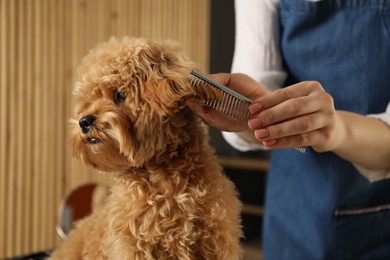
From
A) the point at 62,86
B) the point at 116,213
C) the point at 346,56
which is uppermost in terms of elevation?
the point at 346,56

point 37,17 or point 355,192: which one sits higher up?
point 37,17

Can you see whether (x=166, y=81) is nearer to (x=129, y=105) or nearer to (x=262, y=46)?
(x=129, y=105)

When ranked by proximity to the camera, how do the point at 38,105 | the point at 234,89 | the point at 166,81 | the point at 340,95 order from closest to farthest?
the point at 166,81
the point at 234,89
the point at 340,95
the point at 38,105

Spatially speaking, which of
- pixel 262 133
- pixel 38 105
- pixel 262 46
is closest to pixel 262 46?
pixel 262 46

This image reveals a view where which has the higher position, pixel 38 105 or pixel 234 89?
pixel 234 89

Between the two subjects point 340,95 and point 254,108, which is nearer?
point 254,108

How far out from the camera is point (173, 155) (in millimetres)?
651

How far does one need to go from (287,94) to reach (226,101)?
10cm

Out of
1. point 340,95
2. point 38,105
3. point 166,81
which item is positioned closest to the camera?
point 166,81

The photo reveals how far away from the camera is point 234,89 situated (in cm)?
71

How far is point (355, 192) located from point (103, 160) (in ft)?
1.99

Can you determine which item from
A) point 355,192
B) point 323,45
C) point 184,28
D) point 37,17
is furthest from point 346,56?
point 184,28

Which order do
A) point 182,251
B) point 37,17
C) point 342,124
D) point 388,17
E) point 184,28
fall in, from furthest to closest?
point 184,28
point 37,17
point 388,17
point 342,124
point 182,251

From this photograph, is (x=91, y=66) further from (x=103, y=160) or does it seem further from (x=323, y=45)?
(x=323, y=45)
